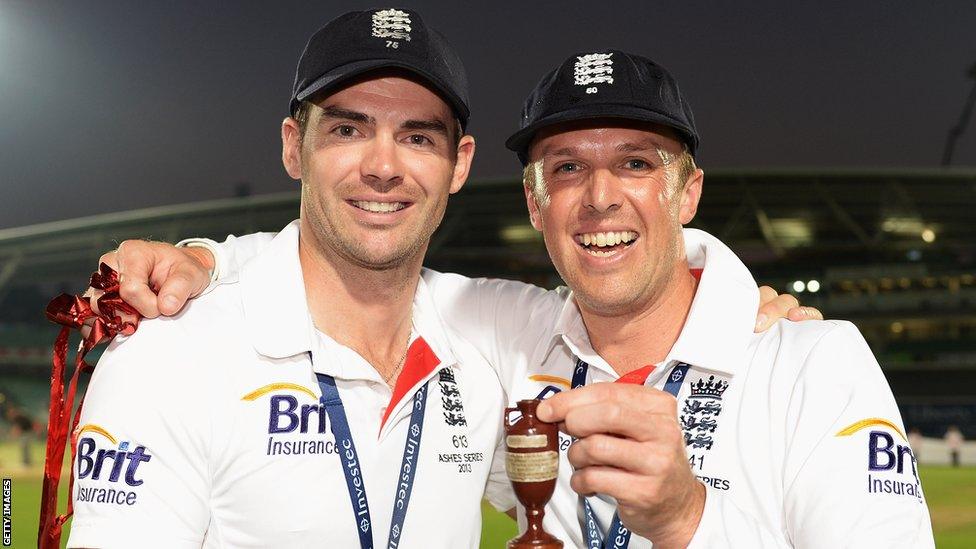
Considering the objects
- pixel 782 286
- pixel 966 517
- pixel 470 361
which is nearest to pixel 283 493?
pixel 470 361

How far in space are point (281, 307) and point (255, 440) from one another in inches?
14.7

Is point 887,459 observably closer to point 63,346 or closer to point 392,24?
point 392,24

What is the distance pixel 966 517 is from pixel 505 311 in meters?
14.4

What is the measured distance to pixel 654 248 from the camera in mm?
2600

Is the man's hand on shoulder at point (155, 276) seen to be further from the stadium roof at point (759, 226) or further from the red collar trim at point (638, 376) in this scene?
the stadium roof at point (759, 226)

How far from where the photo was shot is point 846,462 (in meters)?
2.16

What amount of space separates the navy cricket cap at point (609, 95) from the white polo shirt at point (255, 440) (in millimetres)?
821

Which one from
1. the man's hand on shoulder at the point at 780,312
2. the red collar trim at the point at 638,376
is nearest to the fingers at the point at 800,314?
the man's hand on shoulder at the point at 780,312

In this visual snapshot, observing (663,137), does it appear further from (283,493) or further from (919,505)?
(283,493)

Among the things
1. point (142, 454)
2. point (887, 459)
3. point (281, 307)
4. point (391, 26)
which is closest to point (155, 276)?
point (281, 307)

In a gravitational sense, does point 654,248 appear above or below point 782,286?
below

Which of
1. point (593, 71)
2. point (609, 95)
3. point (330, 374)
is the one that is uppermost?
point (593, 71)

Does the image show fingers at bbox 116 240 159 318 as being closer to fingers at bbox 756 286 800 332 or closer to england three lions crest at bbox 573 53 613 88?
england three lions crest at bbox 573 53 613 88

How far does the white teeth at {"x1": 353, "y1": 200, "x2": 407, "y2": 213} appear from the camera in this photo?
2.53m
